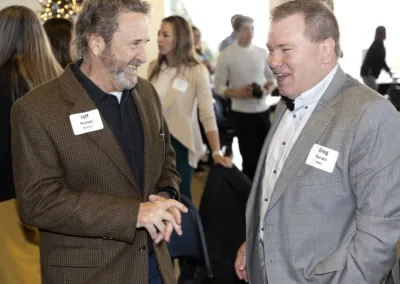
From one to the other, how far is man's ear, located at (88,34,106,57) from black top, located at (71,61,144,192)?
9 cm

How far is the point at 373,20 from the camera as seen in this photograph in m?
10.5

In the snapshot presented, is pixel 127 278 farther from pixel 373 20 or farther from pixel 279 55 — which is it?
pixel 373 20

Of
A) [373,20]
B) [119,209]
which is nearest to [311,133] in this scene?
[119,209]

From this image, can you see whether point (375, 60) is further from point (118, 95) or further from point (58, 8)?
point (118, 95)

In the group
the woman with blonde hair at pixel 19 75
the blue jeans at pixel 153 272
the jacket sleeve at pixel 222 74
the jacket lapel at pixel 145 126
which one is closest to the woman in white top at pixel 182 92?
the woman with blonde hair at pixel 19 75

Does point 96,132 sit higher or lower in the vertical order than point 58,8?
higher

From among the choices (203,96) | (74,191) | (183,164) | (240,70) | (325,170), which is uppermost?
(325,170)

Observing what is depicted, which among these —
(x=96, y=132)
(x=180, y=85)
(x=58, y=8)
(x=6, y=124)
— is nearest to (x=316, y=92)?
(x=96, y=132)

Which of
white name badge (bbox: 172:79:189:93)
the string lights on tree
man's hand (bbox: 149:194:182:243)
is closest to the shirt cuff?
man's hand (bbox: 149:194:182:243)

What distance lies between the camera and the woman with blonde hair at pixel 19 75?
2.40 m

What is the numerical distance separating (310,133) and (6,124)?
4.87 feet

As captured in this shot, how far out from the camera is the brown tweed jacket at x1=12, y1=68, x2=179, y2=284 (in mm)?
1783

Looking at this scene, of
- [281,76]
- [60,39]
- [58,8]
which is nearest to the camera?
[281,76]

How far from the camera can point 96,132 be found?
1853mm
